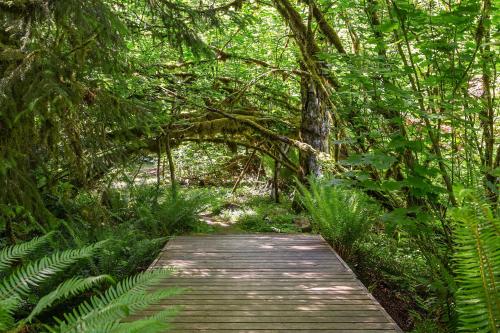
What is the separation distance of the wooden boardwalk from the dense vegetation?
1.41 ft

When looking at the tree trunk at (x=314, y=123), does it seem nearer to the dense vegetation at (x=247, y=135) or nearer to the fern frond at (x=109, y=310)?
the dense vegetation at (x=247, y=135)

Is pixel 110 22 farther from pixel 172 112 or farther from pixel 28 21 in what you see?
pixel 172 112

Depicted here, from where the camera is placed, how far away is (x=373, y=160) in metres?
3.54

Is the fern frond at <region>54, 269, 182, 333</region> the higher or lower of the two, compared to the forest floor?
higher

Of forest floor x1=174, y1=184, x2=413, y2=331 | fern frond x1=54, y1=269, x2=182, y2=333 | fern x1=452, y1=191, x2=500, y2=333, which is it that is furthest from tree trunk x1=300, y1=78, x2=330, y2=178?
fern frond x1=54, y1=269, x2=182, y2=333

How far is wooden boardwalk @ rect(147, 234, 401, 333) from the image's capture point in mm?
3859

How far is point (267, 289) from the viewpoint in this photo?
476 cm

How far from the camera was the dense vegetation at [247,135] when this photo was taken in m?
3.02

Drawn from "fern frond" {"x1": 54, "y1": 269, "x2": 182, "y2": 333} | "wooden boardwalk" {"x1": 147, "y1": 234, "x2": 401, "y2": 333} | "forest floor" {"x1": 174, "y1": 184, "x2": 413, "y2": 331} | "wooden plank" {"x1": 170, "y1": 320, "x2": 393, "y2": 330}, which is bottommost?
"forest floor" {"x1": 174, "y1": 184, "x2": 413, "y2": 331}

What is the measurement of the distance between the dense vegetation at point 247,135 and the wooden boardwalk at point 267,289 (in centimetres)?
43

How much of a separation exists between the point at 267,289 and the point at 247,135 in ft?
19.4

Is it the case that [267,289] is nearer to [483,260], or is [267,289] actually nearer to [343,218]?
[343,218]

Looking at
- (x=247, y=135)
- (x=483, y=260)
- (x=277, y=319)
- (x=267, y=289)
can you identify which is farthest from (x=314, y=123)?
(x=483, y=260)

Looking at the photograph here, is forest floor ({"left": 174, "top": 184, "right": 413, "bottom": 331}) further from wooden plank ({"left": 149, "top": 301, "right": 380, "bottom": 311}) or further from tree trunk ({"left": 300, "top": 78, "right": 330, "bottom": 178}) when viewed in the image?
tree trunk ({"left": 300, "top": 78, "right": 330, "bottom": 178})
